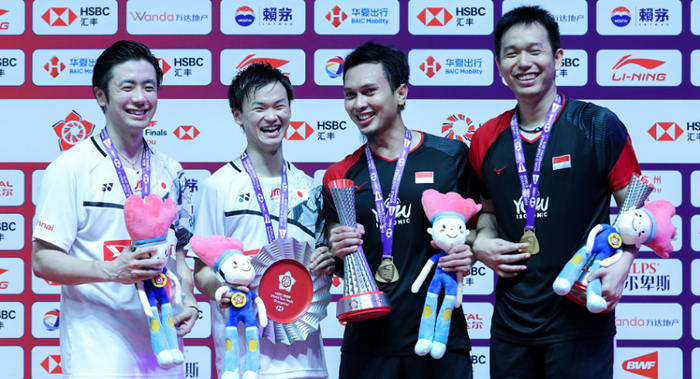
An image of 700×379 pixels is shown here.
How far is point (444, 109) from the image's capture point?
13.2 ft

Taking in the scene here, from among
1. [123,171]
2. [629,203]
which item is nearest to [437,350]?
[629,203]

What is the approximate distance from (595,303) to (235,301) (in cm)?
135

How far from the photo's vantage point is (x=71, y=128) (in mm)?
4055

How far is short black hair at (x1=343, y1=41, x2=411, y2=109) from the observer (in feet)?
8.63

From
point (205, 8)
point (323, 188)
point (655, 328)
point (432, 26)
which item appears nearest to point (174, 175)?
point (323, 188)

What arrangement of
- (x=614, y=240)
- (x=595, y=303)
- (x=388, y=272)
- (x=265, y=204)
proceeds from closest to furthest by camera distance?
(x=595, y=303) < (x=614, y=240) < (x=388, y=272) < (x=265, y=204)

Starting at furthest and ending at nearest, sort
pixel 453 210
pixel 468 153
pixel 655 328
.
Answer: pixel 655 328 < pixel 468 153 < pixel 453 210

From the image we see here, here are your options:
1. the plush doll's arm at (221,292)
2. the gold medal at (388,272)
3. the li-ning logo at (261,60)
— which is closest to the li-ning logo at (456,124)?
the li-ning logo at (261,60)

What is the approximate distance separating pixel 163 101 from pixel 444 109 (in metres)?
1.93

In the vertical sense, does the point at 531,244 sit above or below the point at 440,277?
above

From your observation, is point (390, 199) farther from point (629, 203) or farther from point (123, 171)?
point (123, 171)

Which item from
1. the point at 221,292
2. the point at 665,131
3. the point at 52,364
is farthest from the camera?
the point at 52,364

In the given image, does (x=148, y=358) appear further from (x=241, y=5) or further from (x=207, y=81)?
(x=241, y=5)

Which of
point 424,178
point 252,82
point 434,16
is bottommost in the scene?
point 424,178
